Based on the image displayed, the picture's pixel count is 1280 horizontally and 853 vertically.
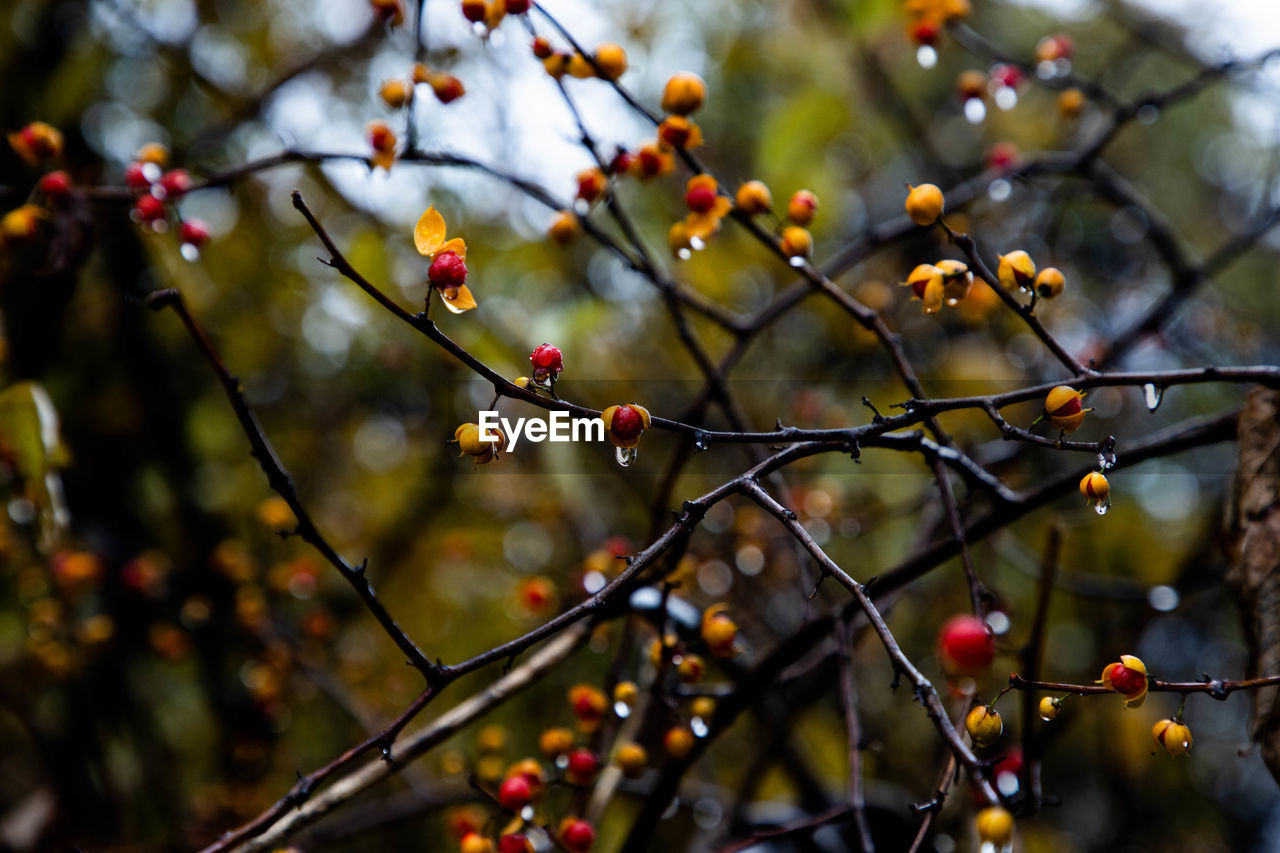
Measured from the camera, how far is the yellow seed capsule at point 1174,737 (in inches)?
19.3

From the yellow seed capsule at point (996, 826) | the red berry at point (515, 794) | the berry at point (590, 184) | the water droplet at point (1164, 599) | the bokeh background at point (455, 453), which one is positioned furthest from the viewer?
the bokeh background at point (455, 453)

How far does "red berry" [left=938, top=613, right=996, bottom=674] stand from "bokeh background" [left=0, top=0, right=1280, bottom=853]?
0.53 meters

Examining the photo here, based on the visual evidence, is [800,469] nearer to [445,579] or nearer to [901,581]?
[445,579]

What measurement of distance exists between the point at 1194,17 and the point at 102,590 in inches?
105

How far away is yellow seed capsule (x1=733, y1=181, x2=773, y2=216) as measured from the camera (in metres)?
0.69

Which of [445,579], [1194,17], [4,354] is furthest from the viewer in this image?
[1194,17]

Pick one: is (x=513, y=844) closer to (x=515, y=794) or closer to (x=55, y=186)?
(x=515, y=794)

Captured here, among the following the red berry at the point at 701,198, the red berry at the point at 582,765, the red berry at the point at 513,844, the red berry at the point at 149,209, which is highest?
the red berry at the point at 701,198

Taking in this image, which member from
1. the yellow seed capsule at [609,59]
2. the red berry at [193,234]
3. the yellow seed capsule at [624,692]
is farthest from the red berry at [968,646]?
the red berry at [193,234]

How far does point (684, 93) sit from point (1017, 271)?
278mm

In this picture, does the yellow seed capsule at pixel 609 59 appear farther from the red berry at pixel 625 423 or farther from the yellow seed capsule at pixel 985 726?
the yellow seed capsule at pixel 985 726

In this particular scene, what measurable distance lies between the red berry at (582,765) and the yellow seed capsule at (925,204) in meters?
0.48

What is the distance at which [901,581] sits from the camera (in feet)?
2.17

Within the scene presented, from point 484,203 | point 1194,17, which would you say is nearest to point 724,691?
point 484,203
